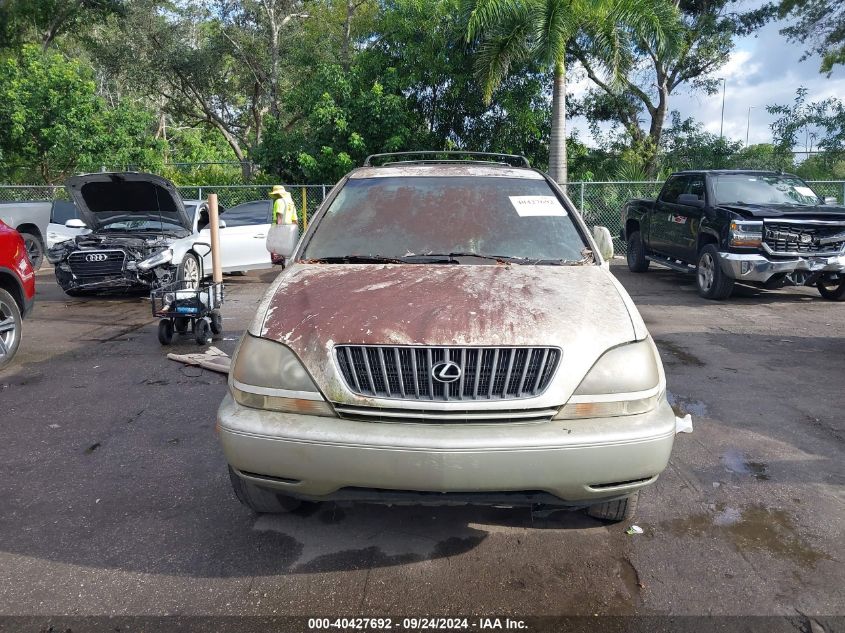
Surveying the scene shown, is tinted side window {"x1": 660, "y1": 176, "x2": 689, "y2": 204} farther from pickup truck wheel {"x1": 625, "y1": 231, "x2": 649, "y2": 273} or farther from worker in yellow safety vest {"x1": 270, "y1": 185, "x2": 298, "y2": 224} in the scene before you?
worker in yellow safety vest {"x1": 270, "y1": 185, "x2": 298, "y2": 224}

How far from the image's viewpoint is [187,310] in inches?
286

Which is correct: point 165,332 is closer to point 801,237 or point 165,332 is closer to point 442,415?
point 442,415

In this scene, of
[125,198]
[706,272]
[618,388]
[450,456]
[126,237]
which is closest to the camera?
[450,456]

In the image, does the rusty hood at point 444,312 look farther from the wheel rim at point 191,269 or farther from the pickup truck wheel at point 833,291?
the pickup truck wheel at point 833,291

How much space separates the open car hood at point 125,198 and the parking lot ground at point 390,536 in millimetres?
4839

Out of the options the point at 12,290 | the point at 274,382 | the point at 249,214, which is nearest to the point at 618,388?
the point at 274,382

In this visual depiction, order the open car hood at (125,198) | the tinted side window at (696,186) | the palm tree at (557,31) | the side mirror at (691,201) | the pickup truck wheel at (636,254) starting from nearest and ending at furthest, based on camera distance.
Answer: the open car hood at (125,198) < the side mirror at (691,201) < the tinted side window at (696,186) < the pickup truck wheel at (636,254) < the palm tree at (557,31)

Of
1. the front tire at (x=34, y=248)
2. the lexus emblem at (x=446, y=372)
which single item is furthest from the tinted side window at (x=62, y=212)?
the lexus emblem at (x=446, y=372)

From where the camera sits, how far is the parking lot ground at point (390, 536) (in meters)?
2.88

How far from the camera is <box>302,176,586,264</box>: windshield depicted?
156 inches

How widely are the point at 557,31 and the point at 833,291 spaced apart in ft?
28.3

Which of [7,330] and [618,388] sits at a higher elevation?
[618,388]

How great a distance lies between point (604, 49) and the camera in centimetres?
1669

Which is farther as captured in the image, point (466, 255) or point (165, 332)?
point (165, 332)
